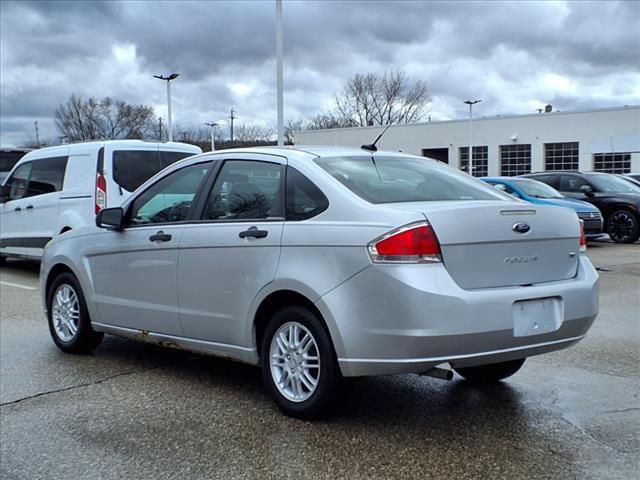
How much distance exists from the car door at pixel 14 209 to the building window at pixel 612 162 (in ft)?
116

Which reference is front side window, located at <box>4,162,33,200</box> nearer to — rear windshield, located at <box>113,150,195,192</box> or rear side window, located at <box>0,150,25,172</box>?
rear windshield, located at <box>113,150,195,192</box>

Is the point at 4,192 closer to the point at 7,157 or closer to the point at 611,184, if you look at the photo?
the point at 7,157

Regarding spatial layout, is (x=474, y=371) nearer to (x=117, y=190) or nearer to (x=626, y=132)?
(x=117, y=190)

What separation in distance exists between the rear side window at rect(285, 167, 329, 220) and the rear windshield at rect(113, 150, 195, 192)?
572 centimetres

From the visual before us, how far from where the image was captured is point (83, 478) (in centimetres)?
366

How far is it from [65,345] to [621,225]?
1306 cm

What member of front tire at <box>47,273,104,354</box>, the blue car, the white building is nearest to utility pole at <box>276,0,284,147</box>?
the blue car

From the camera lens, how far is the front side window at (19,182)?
11.4 meters

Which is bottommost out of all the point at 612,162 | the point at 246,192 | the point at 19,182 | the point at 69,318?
the point at 69,318

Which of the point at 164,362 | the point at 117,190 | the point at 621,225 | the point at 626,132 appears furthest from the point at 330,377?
the point at 626,132

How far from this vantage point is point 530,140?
1741 inches

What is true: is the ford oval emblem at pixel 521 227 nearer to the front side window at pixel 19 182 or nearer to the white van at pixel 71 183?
the white van at pixel 71 183

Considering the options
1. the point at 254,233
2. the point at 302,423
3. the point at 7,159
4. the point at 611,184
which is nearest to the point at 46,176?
the point at 7,159

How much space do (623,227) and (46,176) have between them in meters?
11.8
